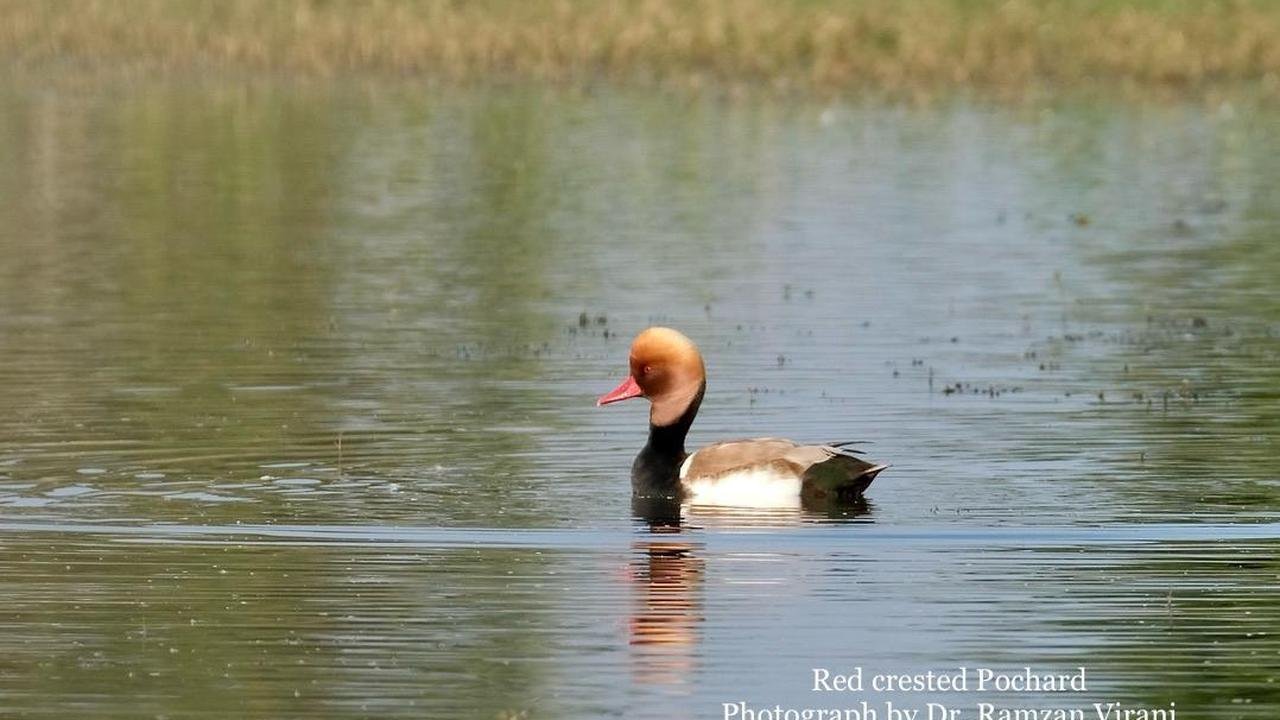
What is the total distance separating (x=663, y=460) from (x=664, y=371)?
0.63 meters

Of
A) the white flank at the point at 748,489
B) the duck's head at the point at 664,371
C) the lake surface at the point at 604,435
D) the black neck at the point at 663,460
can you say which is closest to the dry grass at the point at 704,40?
the lake surface at the point at 604,435

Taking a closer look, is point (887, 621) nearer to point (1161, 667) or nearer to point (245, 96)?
point (1161, 667)

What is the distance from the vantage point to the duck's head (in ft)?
49.4

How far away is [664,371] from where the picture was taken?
15188 mm

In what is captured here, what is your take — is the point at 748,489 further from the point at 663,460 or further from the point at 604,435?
the point at 604,435

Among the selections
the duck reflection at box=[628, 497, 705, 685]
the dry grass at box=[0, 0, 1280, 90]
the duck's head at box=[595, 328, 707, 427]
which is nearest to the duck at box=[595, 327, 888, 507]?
the duck's head at box=[595, 328, 707, 427]

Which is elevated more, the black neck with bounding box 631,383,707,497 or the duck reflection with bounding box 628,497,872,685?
the black neck with bounding box 631,383,707,497

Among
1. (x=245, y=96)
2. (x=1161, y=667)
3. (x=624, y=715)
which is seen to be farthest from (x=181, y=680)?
(x=245, y=96)

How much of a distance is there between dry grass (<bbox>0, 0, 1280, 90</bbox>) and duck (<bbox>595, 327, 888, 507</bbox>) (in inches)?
1518

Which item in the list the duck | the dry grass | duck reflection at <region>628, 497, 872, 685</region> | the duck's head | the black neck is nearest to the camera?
duck reflection at <region>628, 497, 872, 685</region>

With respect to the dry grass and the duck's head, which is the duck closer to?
the duck's head

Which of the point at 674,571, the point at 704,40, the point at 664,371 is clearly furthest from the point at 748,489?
the point at 704,40

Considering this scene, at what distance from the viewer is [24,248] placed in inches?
1168

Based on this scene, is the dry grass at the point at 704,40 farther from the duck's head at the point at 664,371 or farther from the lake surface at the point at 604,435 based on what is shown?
the duck's head at the point at 664,371
